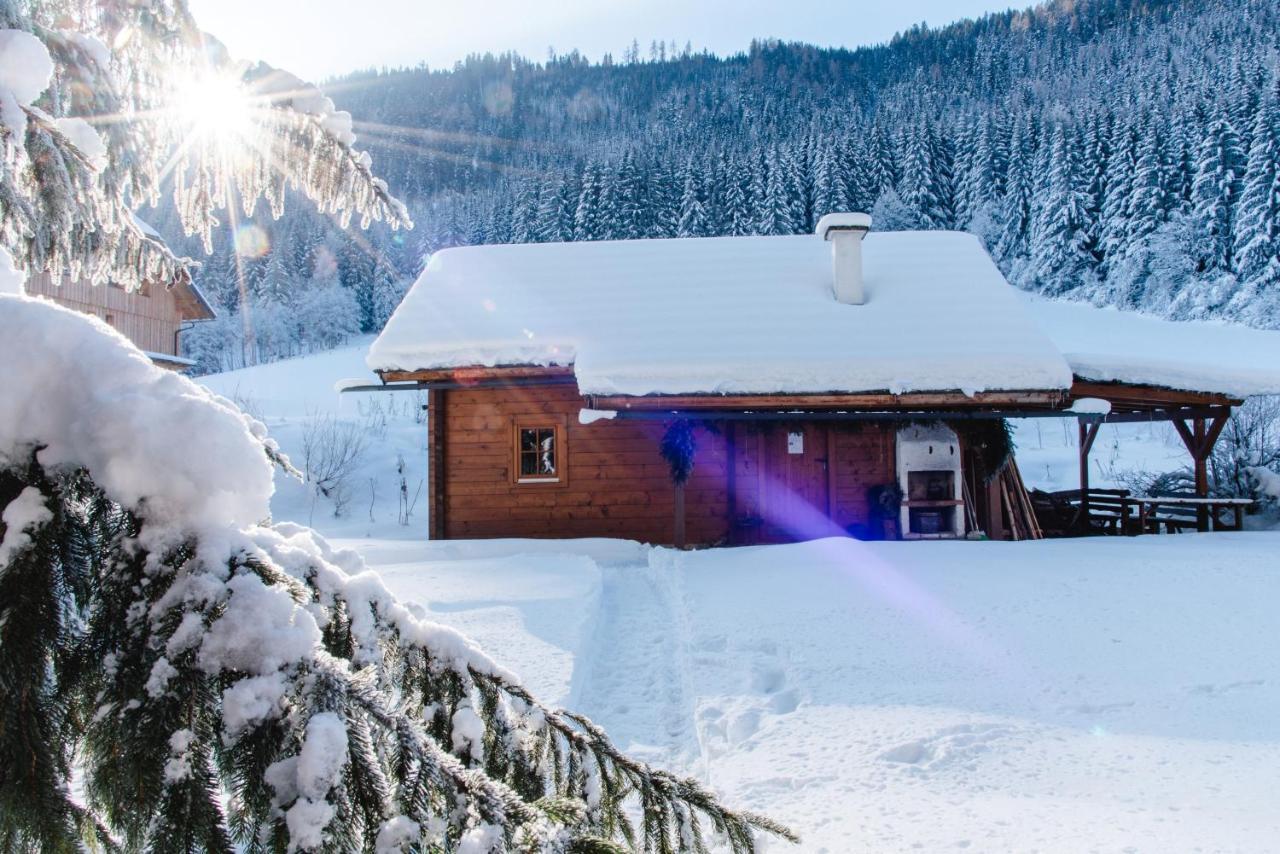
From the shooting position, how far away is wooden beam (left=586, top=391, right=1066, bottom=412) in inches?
419

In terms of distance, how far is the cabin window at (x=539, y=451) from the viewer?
1214 centimetres

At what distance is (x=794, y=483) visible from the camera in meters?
12.1

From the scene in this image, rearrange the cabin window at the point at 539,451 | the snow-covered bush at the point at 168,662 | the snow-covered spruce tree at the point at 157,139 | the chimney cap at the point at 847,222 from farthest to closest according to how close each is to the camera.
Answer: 1. the chimney cap at the point at 847,222
2. the cabin window at the point at 539,451
3. the snow-covered spruce tree at the point at 157,139
4. the snow-covered bush at the point at 168,662

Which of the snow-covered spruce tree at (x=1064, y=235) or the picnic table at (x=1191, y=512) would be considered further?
the snow-covered spruce tree at (x=1064, y=235)

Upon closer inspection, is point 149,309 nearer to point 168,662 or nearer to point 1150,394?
point 1150,394

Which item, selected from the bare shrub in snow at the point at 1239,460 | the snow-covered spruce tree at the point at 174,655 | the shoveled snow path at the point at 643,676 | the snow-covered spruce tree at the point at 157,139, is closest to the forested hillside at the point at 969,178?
the bare shrub in snow at the point at 1239,460

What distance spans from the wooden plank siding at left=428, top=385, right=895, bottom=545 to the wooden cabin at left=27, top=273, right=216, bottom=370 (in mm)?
11075

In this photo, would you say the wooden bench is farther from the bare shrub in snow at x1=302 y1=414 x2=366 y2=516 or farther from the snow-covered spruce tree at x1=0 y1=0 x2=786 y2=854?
the bare shrub in snow at x1=302 y1=414 x2=366 y2=516

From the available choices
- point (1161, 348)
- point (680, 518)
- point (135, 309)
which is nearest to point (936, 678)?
point (680, 518)

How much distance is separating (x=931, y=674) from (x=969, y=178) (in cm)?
5662

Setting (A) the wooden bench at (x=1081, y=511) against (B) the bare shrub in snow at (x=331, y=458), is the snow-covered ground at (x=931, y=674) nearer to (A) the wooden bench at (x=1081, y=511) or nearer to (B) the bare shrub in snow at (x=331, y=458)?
(A) the wooden bench at (x=1081, y=511)

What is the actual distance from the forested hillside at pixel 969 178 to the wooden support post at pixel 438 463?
41.2 m

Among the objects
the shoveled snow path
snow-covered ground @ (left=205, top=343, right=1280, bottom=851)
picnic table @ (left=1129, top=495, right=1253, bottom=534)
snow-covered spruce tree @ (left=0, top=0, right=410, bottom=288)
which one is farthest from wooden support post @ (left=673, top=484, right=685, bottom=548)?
snow-covered spruce tree @ (left=0, top=0, right=410, bottom=288)

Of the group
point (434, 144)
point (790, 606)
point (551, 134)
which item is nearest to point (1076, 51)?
point (551, 134)
